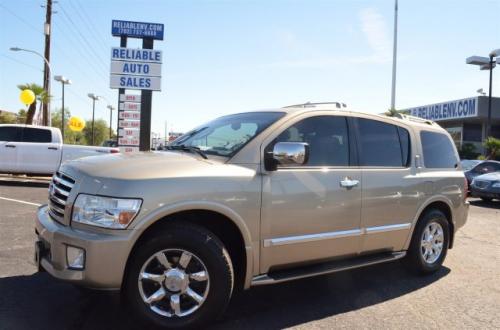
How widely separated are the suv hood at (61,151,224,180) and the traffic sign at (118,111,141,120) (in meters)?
12.0

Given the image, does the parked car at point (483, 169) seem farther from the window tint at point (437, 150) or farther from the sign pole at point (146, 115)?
the window tint at point (437, 150)

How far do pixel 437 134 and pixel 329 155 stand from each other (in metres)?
2.19

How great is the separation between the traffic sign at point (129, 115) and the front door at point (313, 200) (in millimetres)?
12054

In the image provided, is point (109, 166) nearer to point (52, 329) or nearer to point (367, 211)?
point (52, 329)

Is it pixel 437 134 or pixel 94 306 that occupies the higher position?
pixel 437 134

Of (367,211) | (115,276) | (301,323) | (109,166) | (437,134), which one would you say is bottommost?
(301,323)

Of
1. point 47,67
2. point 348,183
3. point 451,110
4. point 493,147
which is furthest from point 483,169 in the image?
point 47,67

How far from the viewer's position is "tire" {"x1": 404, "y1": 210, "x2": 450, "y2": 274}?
18.2 feet

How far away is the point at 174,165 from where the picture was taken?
12.4ft

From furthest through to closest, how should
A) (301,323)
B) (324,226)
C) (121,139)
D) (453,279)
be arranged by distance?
(121,139) → (453,279) → (324,226) → (301,323)

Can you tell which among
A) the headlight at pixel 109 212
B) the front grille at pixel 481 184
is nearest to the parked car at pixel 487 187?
the front grille at pixel 481 184

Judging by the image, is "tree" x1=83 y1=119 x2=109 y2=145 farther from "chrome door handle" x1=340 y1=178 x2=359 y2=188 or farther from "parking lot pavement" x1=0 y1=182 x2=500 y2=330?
"chrome door handle" x1=340 y1=178 x2=359 y2=188

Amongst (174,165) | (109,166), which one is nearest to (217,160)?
(174,165)

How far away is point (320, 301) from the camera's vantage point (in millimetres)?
4605
